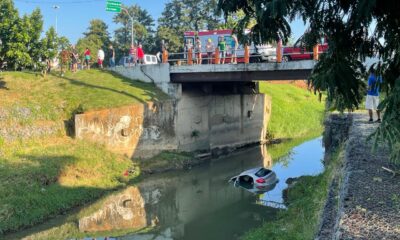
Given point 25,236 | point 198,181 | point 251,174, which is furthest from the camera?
point 198,181

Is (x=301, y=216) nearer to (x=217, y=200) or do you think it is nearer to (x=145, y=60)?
(x=217, y=200)

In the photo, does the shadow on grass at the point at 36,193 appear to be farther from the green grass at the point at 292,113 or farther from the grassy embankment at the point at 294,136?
the green grass at the point at 292,113

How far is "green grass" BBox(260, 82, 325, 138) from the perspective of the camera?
39969mm

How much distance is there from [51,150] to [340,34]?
19.6 m

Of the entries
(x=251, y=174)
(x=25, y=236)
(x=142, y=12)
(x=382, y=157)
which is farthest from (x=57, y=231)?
(x=142, y=12)

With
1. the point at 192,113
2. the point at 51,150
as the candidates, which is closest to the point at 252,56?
the point at 192,113

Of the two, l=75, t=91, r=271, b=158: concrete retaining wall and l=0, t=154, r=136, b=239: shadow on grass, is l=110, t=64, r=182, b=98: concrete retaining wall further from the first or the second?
l=0, t=154, r=136, b=239: shadow on grass

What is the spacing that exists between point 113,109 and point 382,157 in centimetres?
1731

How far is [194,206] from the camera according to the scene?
21.1m

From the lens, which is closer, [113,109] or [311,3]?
[311,3]

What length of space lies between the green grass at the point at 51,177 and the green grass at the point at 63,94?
2151mm

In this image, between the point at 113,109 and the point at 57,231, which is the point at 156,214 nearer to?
the point at 57,231

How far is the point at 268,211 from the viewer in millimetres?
19250

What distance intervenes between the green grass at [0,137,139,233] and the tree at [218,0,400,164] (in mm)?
13900
